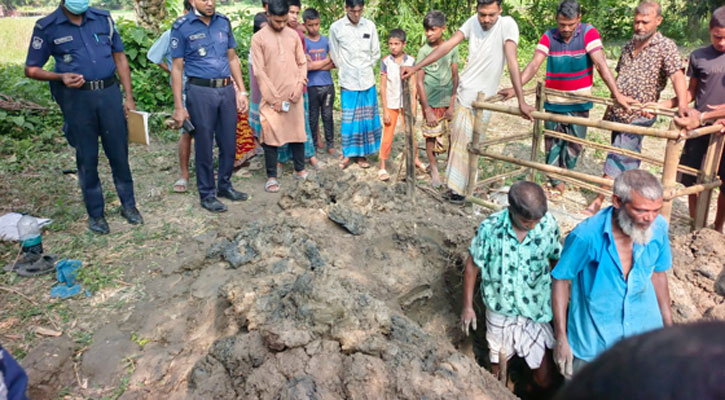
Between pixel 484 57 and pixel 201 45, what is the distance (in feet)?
8.29

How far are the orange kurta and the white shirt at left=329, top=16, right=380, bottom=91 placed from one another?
0.58 meters

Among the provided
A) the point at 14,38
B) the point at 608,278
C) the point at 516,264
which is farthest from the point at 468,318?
the point at 14,38

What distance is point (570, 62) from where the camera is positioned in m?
4.86

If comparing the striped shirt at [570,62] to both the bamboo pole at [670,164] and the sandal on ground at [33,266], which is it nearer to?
the bamboo pole at [670,164]

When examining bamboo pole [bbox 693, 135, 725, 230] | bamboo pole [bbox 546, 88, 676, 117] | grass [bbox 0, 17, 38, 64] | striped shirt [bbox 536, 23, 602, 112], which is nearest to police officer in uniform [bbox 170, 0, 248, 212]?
striped shirt [bbox 536, 23, 602, 112]

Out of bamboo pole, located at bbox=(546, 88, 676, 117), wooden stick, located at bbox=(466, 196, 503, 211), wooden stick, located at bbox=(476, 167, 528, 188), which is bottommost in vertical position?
wooden stick, located at bbox=(466, 196, 503, 211)

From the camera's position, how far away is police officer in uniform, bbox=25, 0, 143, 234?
12.9ft

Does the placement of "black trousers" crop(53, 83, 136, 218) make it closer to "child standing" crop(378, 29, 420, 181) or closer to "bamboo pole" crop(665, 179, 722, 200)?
"child standing" crop(378, 29, 420, 181)

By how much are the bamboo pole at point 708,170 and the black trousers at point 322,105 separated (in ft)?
13.0

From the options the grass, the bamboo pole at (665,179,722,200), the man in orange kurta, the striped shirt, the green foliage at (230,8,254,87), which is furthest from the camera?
the grass

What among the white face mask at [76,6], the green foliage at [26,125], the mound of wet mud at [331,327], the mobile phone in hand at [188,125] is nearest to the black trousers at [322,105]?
the mobile phone in hand at [188,125]

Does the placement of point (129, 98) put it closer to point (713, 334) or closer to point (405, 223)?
point (405, 223)

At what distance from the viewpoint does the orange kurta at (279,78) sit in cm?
520

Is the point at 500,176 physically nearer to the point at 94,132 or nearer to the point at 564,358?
the point at 564,358
